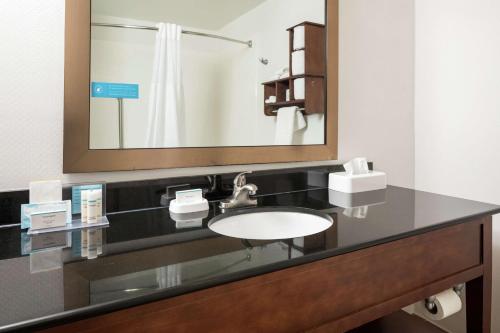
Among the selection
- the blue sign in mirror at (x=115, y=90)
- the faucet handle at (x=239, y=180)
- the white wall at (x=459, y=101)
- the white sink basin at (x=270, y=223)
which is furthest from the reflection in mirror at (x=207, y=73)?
the white wall at (x=459, y=101)

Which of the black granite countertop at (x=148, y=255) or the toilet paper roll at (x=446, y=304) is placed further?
the toilet paper roll at (x=446, y=304)

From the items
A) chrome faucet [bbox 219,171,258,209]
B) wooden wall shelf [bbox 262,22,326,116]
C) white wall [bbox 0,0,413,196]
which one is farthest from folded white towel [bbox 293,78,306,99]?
white wall [bbox 0,0,413,196]

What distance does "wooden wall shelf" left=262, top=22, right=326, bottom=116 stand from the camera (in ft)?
4.19

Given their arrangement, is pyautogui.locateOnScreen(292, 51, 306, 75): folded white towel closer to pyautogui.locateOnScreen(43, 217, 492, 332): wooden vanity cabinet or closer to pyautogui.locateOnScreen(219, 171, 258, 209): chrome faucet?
pyautogui.locateOnScreen(219, 171, 258, 209): chrome faucet

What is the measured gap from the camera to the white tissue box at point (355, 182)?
1.23 metres

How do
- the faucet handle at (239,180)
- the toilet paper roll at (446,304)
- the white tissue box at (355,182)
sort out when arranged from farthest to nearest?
the white tissue box at (355,182), the faucet handle at (239,180), the toilet paper roll at (446,304)

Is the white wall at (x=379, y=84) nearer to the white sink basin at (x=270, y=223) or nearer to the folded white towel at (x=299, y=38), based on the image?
the folded white towel at (x=299, y=38)

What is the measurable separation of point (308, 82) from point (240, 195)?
60cm

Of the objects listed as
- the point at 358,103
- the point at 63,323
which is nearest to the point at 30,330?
the point at 63,323

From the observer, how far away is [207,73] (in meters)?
1.11

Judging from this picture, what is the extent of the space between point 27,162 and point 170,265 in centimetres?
58

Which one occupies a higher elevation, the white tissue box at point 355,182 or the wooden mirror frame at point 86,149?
the wooden mirror frame at point 86,149

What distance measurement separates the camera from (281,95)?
50.7 inches

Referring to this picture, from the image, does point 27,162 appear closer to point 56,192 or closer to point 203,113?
point 56,192
